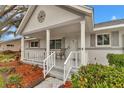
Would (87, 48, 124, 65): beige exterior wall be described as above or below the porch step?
above

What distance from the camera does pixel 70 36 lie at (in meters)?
14.4

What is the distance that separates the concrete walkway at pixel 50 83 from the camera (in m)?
8.05

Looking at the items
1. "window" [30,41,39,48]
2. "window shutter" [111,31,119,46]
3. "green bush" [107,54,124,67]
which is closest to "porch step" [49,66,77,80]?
"green bush" [107,54,124,67]

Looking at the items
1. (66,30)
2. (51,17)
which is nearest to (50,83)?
(51,17)

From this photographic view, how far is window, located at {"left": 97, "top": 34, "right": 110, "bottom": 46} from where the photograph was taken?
1203 centimetres

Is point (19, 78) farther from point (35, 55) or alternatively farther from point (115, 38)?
point (115, 38)

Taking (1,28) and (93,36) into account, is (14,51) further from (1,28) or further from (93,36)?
(93,36)

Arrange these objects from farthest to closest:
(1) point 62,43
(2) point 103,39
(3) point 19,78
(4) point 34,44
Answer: (4) point 34,44 → (1) point 62,43 → (2) point 103,39 → (3) point 19,78

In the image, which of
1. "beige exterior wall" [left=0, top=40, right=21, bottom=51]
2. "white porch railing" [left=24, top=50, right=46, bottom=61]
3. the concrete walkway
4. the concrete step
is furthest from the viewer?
"beige exterior wall" [left=0, top=40, right=21, bottom=51]

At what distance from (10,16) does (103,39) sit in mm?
10262

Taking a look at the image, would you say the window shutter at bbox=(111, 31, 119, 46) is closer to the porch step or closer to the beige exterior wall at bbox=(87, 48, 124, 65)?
the beige exterior wall at bbox=(87, 48, 124, 65)

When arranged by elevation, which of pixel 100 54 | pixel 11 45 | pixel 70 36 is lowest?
pixel 100 54

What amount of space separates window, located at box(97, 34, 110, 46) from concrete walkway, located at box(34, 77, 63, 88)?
16.4 feet
